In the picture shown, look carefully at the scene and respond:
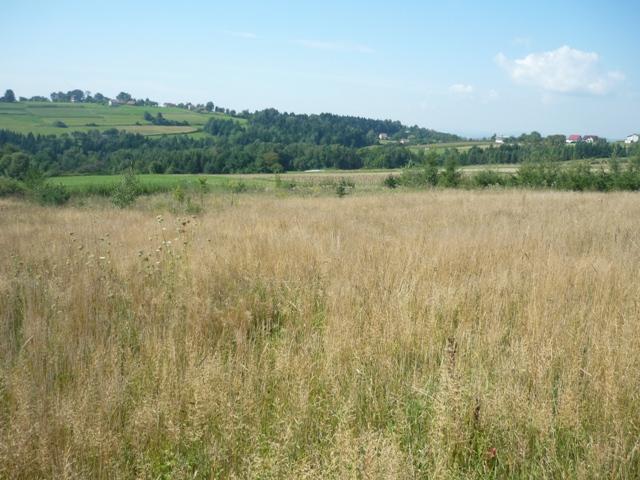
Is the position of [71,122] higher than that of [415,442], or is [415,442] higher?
[71,122]

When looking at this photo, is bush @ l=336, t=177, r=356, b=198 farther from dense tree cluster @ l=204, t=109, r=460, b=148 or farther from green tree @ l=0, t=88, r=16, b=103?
green tree @ l=0, t=88, r=16, b=103

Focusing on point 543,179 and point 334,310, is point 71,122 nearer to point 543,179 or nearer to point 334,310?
point 543,179

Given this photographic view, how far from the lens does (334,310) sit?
14.0 feet

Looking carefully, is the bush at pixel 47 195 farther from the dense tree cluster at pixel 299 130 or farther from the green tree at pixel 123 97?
the green tree at pixel 123 97

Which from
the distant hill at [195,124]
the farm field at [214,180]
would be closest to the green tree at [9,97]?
the distant hill at [195,124]

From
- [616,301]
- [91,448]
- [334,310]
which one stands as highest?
[616,301]

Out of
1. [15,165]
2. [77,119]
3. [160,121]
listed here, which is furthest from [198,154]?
[15,165]

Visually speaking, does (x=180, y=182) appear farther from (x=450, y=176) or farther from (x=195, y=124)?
(x=195, y=124)

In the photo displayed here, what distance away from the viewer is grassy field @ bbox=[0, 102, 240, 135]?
6392cm

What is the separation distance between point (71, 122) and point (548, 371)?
8361 cm

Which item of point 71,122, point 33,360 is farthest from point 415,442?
point 71,122

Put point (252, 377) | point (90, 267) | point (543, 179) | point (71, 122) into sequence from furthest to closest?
point (71, 122) → point (543, 179) → point (90, 267) → point (252, 377)

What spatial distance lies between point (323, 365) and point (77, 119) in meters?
Result: 85.6

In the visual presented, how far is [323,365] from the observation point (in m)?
3.31
